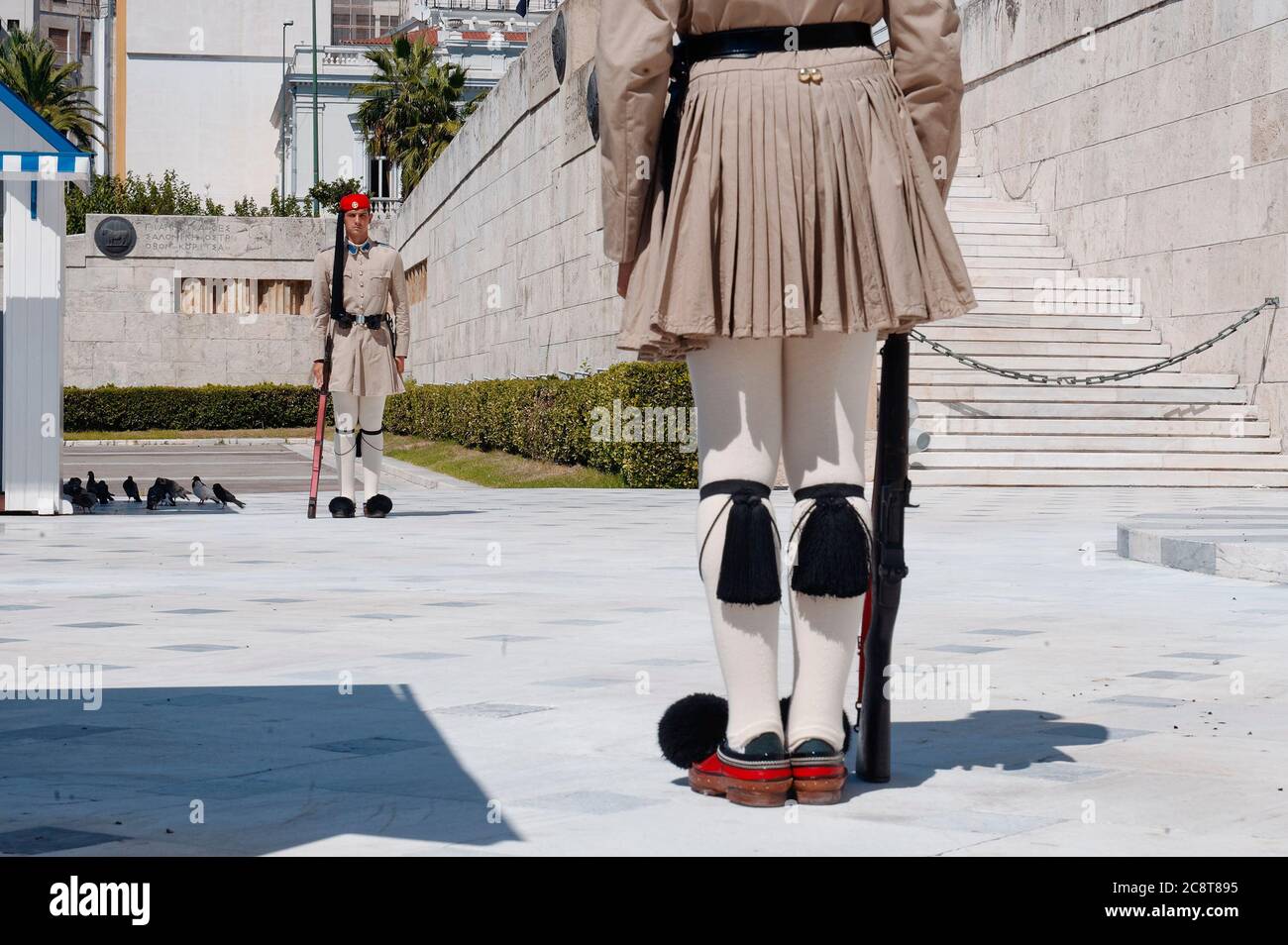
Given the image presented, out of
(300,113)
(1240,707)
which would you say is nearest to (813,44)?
(1240,707)

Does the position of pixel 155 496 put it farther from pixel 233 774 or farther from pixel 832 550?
pixel 832 550

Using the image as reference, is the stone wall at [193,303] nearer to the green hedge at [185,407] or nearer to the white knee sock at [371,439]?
the green hedge at [185,407]

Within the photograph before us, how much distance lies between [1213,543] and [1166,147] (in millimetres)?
11590

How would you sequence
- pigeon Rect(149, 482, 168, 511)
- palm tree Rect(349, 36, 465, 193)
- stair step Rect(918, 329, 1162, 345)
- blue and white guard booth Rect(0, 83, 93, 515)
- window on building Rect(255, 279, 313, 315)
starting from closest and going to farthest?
blue and white guard booth Rect(0, 83, 93, 515), pigeon Rect(149, 482, 168, 511), stair step Rect(918, 329, 1162, 345), window on building Rect(255, 279, 313, 315), palm tree Rect(349, 36, 465, 193)

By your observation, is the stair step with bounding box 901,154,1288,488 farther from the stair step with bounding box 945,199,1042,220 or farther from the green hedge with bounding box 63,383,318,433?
the green hedge with bounding box 63,383,318,433

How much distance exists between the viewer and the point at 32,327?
12.7 metres

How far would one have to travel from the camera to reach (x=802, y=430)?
3.85m

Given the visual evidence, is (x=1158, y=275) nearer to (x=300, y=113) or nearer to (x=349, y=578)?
(x=349, y=578)

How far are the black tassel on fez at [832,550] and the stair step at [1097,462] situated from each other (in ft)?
43.2

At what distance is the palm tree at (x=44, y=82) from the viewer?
74.9 m

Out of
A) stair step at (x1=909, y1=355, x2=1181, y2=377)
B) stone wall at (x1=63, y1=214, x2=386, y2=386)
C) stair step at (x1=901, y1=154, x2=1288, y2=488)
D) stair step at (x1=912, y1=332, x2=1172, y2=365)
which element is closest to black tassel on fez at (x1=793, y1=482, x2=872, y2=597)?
stair step at (x1=901, y1=154, x2=1288, y2=488)

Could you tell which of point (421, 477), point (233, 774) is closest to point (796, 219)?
point (233, 774)

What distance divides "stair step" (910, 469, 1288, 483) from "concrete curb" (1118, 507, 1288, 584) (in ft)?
18.6

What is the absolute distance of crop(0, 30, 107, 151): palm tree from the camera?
74938mm
